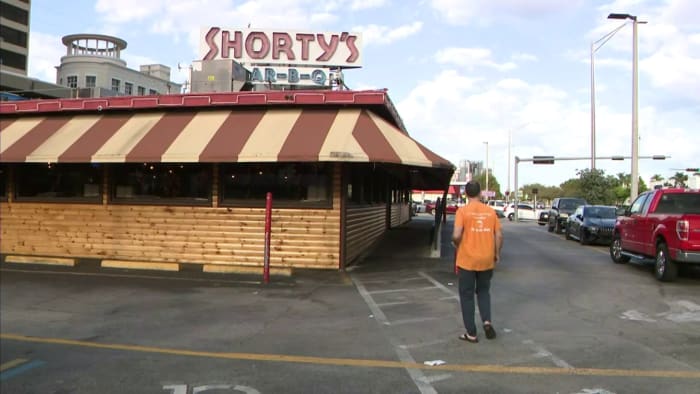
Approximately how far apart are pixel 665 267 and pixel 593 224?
8509 millimetres

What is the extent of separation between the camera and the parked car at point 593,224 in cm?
1834

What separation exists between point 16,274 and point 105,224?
197 centimetres

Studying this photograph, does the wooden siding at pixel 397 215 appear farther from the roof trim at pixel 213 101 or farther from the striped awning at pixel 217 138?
the striped awning at pixel 217 138

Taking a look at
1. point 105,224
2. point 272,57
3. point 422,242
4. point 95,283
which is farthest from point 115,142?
point 422,242

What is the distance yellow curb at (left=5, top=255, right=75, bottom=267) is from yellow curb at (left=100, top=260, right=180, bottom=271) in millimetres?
786

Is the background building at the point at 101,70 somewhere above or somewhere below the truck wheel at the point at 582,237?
above

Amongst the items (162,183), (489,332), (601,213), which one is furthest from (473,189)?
(601,213)

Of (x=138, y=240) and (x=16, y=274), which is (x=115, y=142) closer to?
(x=138, y=240)

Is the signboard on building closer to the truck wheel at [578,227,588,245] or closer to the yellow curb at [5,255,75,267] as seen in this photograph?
the yellow curb at [5,255,75,267]

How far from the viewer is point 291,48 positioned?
17953mm

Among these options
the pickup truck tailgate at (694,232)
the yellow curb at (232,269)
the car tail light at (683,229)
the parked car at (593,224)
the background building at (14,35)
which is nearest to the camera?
the pickup truck tailgate at (694,232)

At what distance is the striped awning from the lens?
987 centimetres

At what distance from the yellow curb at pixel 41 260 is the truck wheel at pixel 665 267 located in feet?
39.1

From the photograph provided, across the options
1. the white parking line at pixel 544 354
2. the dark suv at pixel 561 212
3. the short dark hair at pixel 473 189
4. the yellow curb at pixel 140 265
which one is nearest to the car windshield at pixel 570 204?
the dark suv at pixel 561 212
